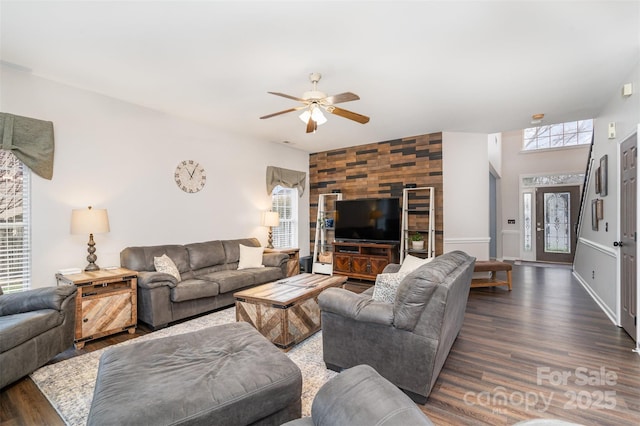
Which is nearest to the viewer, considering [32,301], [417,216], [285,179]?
[32,301]

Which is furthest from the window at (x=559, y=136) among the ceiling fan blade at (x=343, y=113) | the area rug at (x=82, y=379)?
the area rug at (x=82, y=379)

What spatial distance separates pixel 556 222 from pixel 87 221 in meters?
9.68

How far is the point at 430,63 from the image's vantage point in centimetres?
292

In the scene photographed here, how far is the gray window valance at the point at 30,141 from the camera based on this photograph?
2.94m

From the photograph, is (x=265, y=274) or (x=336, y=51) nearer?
(x=336, y=51)

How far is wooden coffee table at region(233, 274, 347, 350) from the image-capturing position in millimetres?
2857

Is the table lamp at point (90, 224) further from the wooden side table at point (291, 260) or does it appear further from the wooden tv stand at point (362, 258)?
the wooden tv stand at point (362, 258)

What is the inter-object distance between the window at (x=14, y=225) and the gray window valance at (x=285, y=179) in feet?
11.5

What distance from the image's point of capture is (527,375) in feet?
7.82

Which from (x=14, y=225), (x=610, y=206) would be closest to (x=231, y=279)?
(x=14, y=225)

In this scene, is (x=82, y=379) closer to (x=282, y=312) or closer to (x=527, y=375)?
(x=282, y=312)

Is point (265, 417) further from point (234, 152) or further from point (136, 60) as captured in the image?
point (234, 152)

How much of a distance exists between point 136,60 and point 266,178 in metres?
3.27

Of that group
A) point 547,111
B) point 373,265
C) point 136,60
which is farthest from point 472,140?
point 136,60
